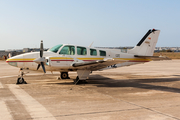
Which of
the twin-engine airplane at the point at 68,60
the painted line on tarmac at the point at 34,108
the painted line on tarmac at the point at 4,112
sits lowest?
the painted line on tarmac at the point at 34,108

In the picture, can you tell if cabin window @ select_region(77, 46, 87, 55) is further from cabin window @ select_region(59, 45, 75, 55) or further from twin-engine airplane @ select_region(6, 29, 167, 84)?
cabin window @ select_region(59, 45, 75, 55)

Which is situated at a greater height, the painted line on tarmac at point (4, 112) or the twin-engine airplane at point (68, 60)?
the twin-engine airplane at point (68, 60)

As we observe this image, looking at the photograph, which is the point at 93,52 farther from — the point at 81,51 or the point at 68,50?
the point at 68,50

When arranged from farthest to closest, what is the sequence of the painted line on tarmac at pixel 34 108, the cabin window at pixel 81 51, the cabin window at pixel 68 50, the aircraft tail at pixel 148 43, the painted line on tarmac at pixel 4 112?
the aircraft tail at pixel 148 43 → the cabin window at pixel 81 51 → the cabin window at pixel 68 50 → the painted line on tarmac at pixel 34 108 → the painted line on tarmac at pixel 4 112

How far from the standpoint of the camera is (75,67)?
13.9 m

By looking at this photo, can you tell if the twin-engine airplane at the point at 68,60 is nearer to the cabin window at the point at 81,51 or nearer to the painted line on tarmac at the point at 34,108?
the cabin window at the point at 81,51

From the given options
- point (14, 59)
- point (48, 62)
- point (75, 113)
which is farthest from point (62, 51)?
point (75, 113)

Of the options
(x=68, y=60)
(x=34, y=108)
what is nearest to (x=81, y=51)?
(x=68, y=60)

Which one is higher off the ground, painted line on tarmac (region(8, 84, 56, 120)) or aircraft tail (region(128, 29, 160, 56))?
aircraft tail (region(128, 29, 160, 56))

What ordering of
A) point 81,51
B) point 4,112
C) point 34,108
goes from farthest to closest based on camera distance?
point 81,51 → point 34,108 → point 4,112

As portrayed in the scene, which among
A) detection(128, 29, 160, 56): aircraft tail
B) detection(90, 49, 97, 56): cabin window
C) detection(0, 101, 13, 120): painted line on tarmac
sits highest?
detection(128, 29, 160, 56): aircraft tail

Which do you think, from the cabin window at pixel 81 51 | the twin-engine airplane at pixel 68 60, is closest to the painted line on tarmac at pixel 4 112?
the twin-engine airplane at pixel 68 60

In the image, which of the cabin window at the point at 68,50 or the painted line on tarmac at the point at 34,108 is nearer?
the painted line on tarmac at the point at 34,108

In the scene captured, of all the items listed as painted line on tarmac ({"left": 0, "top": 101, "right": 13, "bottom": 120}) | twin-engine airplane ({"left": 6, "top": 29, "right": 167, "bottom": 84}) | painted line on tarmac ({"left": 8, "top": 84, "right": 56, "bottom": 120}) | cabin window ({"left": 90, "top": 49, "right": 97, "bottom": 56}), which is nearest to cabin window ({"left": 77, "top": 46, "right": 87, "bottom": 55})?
twin-engine airplane ({"left": 6, "top": 29, "right": 167, "bottom": 84})
